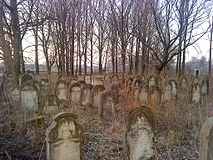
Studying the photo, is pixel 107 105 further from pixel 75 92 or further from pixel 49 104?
pixel 75 92

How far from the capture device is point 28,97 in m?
5.89

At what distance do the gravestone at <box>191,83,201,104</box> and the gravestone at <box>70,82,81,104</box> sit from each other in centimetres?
525

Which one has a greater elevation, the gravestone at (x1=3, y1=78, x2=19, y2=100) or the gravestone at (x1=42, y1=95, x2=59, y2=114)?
the gravestone at (x1=3, y1=78, x2=19, y2=100)

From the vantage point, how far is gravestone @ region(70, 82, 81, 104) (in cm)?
695

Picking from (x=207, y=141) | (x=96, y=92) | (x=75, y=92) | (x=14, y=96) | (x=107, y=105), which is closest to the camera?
(x=207, y=141)

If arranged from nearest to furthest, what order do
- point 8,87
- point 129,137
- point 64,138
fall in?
1. point 64,138
2. point 129,137
3. point 8,87

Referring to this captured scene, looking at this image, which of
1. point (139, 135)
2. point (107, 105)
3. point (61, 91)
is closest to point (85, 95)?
point (61, 91)

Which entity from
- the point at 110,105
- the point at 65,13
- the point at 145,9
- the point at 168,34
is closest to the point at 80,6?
the point at 65,13

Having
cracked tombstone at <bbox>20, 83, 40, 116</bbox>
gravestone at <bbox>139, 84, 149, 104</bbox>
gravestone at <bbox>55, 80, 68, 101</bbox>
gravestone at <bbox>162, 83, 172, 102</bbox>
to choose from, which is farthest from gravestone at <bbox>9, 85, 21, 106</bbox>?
gravestone at <bbox>162, 83, 172, 102</bbox>

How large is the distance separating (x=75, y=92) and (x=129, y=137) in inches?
181

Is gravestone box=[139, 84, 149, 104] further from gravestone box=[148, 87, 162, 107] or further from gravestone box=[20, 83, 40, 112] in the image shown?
gravestone box=[20, 83, 40, 112]

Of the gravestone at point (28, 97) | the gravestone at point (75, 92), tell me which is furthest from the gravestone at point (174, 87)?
the gravestone at point (28, 97)

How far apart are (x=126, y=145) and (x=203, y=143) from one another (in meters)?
1.19

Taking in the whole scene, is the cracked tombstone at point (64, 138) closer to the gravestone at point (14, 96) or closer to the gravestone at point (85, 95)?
the gravestone at point (85, 95)
